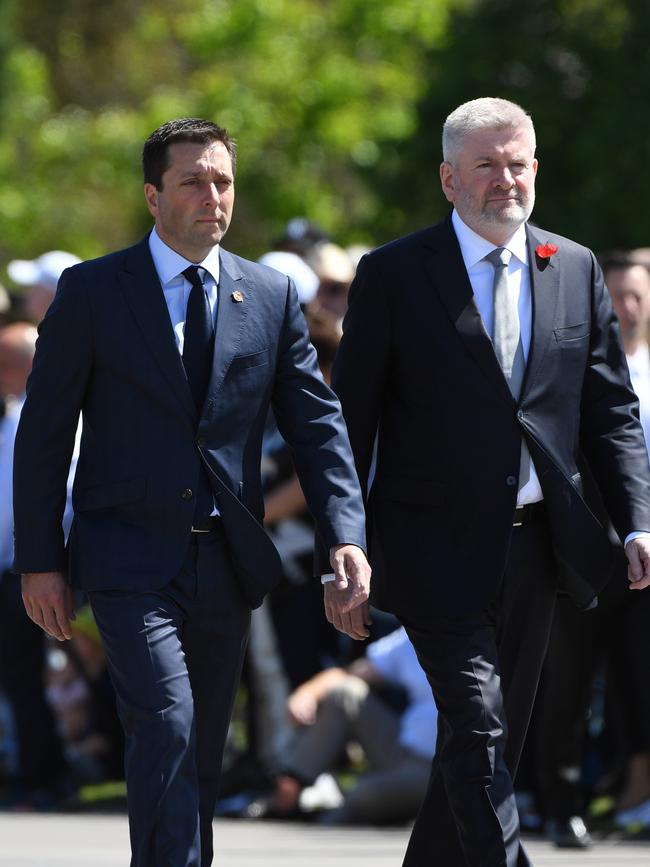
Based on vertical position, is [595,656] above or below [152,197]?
below

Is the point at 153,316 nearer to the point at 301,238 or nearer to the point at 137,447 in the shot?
the point at 137,447

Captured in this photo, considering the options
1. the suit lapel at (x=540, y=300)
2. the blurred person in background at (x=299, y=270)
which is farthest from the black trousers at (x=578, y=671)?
the suit lapel at (x=540, y=300)

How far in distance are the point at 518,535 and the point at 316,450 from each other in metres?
0.62

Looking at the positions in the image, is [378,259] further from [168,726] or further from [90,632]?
[90,632]

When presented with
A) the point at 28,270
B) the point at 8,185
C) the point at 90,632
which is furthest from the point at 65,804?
the point at 8,185

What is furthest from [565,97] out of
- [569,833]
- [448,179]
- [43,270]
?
[448,179]

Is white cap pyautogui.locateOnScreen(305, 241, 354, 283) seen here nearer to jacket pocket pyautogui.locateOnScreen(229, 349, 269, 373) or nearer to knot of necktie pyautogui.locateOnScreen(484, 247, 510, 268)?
knot of necktie pyautogui.locateOnScreen(484, 247, 510, 268)

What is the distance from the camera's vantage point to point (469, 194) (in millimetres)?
5648

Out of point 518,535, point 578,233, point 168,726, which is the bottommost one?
point 168,726

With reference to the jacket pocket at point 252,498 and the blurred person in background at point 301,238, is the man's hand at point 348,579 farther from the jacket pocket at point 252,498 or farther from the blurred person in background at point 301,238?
the blurred person in background at point 301,238

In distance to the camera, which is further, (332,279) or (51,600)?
(332,279)

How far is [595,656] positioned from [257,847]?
1587 mm

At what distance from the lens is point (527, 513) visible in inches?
221

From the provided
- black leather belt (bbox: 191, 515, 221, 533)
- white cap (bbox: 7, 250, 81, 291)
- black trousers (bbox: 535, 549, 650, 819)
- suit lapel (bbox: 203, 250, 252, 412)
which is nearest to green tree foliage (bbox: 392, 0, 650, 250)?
white cap (bbox: 7, 250, 81, 291)
